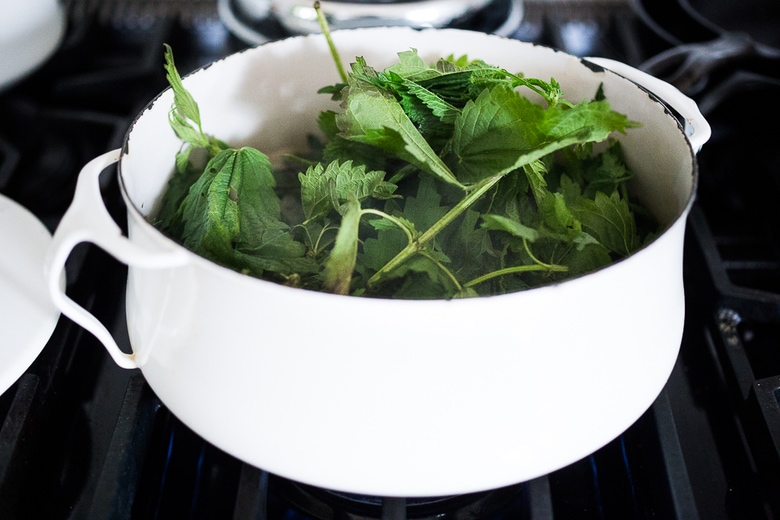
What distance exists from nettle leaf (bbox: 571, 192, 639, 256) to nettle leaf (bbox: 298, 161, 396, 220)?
132 millimetres

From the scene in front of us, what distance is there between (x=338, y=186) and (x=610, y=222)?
18cm

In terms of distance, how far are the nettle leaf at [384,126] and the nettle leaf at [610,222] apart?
10cm

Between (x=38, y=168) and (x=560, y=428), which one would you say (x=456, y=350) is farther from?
(x=38, y=168)

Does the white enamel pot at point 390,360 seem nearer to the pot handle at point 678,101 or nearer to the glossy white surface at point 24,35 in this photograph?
the pot handle at point 678,101

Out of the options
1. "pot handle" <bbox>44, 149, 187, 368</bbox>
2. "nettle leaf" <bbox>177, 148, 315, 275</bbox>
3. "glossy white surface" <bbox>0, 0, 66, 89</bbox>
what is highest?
"glossy white surface" <bbox>0, 0, 66, 89</bbox>

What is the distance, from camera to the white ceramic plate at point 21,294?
0.49 m

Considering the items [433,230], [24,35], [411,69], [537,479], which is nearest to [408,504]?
[537,479]

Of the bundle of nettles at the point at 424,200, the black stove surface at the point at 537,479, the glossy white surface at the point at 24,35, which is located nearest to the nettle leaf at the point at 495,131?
the bundle of nettles at the point at 424,200

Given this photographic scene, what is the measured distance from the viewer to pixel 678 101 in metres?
0.48

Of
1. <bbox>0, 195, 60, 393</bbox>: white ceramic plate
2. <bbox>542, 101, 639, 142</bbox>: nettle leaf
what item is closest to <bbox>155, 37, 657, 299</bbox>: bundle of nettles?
<bbox>542, 101, 639, 142</bbox>: nettle leaf

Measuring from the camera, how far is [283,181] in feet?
1.69

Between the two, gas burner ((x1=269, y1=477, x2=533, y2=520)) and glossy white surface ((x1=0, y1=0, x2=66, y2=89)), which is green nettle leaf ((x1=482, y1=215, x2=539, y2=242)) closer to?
gas burner ((x1=269, y1=477, x2=533, y2=520))

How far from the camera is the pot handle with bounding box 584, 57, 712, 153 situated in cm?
46

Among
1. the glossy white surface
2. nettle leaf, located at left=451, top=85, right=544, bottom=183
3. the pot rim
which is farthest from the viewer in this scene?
the glossy white surface
